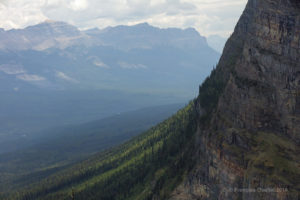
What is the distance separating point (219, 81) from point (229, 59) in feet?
36.7

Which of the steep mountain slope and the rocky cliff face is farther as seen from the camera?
the steep mountain slope

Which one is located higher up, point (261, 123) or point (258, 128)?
point (261, 123)

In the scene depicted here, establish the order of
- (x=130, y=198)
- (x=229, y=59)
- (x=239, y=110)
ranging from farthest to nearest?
(x=130, y=198), (x=229, y=59), (x=239, y=110)

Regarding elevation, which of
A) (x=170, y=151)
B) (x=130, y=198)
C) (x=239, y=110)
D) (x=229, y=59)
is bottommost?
(x=130, y=198)

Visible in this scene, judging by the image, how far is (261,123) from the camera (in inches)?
3511

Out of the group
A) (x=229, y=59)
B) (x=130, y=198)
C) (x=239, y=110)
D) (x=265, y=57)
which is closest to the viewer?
(x=265, y=57)

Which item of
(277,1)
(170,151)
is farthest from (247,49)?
(170,151)

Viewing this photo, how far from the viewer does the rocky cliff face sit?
7975 cm

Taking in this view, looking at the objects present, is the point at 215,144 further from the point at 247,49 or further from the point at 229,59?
the point at 229,59

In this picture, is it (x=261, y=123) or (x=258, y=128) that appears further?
(x=258, y=128)

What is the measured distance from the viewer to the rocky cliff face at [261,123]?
79.8m

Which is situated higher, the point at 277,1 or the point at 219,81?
the point at 277,1

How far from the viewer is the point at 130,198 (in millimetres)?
158000

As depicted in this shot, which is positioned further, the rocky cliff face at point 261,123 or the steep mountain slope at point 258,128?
the steep mountain slope at point 258,128
